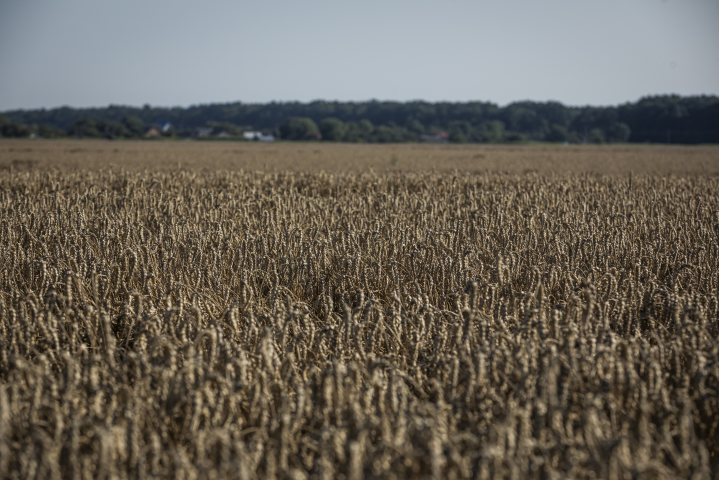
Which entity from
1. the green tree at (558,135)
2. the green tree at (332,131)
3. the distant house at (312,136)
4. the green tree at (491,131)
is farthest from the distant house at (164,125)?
the green tree at (558,135)

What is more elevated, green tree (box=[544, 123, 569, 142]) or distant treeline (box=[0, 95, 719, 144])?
distant treeline (box=[0, 95, 719, 144])

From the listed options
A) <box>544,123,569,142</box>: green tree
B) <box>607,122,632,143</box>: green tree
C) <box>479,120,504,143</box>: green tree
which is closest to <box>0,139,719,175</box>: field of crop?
<box>544,123,569,142</box>: green tree

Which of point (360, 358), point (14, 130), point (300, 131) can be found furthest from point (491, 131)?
point (360, 358)

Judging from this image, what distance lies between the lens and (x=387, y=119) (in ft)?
422

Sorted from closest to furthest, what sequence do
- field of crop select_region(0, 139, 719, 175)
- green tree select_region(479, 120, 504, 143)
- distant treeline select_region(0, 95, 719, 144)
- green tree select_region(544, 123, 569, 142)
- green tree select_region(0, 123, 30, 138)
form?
field of crop select_region(0, 139, 719, 175) < green tree select_region(0, 123, 30, 138) < distant treeline select_region(0, 95, 719, 144) < green tree select_region(544, 123, 569, 142) < green tree select_region(479, 120, 504, 143)

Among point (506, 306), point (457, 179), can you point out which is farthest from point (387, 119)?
point (506, 306)

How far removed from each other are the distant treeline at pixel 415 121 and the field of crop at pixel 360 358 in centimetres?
7590

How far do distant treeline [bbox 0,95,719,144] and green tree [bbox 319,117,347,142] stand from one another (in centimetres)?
16

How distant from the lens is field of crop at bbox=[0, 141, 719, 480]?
6.05 ft

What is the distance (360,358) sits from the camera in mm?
2641

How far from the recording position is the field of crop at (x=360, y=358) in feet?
6.05

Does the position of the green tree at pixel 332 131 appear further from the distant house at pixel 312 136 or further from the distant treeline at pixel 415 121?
the distant house at pixel 312 136

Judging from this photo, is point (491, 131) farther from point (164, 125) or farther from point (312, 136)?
point (164, 125)

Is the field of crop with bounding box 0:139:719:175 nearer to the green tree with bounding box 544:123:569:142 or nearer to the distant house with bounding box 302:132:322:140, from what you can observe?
the green tree with bounding box 544:123:569:142
